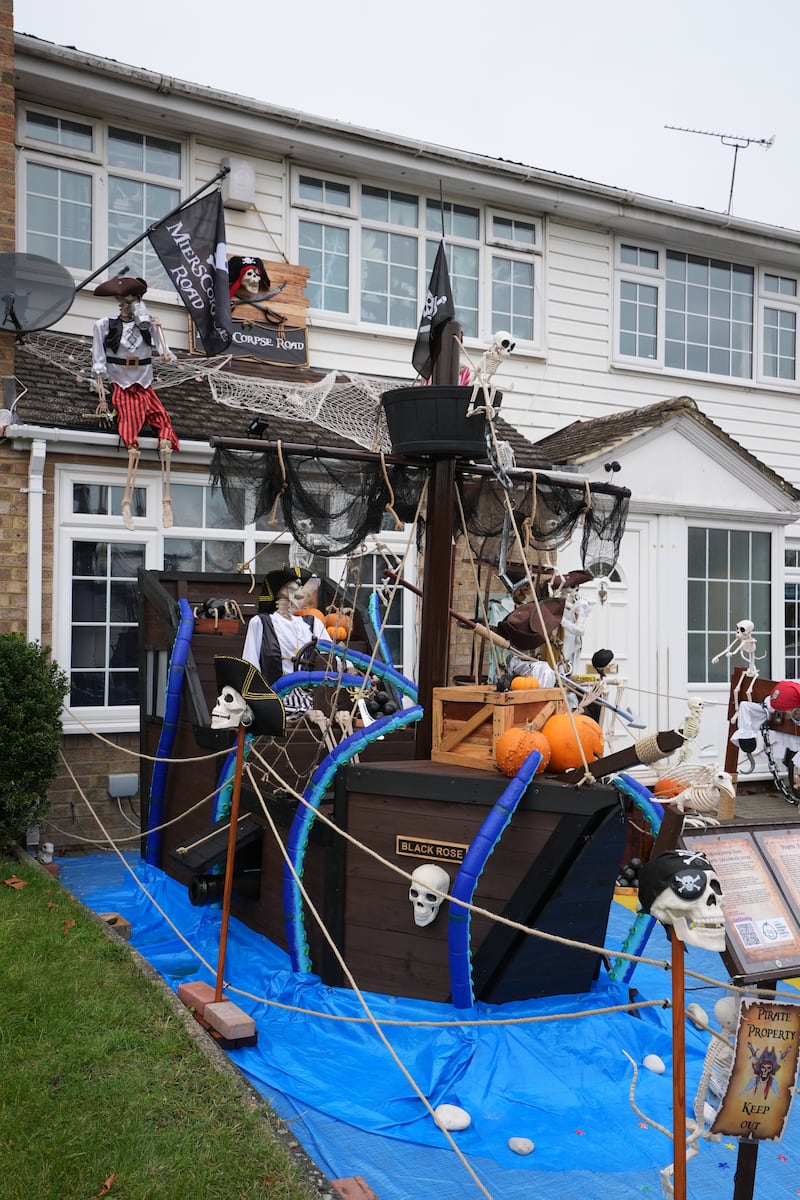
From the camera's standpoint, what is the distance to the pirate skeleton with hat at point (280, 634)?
23.7 ft

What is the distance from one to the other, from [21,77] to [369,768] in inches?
303

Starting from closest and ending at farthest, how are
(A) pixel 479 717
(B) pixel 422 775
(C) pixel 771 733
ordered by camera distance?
(B) pixel 422 775 < (A) pixel 479 717 < (C) pixel 771 733

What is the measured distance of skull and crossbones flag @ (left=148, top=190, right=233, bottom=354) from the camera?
9.20m

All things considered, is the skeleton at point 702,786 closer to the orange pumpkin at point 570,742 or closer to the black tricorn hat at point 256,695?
the orange pumpkin at point 570,742

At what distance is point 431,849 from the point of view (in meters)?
5.04

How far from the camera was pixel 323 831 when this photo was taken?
17.6ft

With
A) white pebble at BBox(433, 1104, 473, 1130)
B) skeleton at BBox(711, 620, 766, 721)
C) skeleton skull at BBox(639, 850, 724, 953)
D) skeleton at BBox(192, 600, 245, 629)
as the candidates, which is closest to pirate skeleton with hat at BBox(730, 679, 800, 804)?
skeleton at BBox(711, 620, 766, 721)

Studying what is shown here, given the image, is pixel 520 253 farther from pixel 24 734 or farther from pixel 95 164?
pixel 24 734

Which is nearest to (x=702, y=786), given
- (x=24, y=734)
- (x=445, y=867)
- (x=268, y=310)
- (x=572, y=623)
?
(x=445, y=867)

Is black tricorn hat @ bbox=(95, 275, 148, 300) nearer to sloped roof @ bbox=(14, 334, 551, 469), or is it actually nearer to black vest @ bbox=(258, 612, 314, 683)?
sloped roof @ bbox=(14, 334, 551, 469)

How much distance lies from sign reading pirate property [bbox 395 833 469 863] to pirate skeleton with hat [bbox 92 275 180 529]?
4379mm

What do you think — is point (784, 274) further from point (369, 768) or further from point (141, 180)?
point (369, 768)

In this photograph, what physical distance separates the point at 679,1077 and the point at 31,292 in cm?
769

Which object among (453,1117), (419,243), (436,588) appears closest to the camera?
(453,1117)
